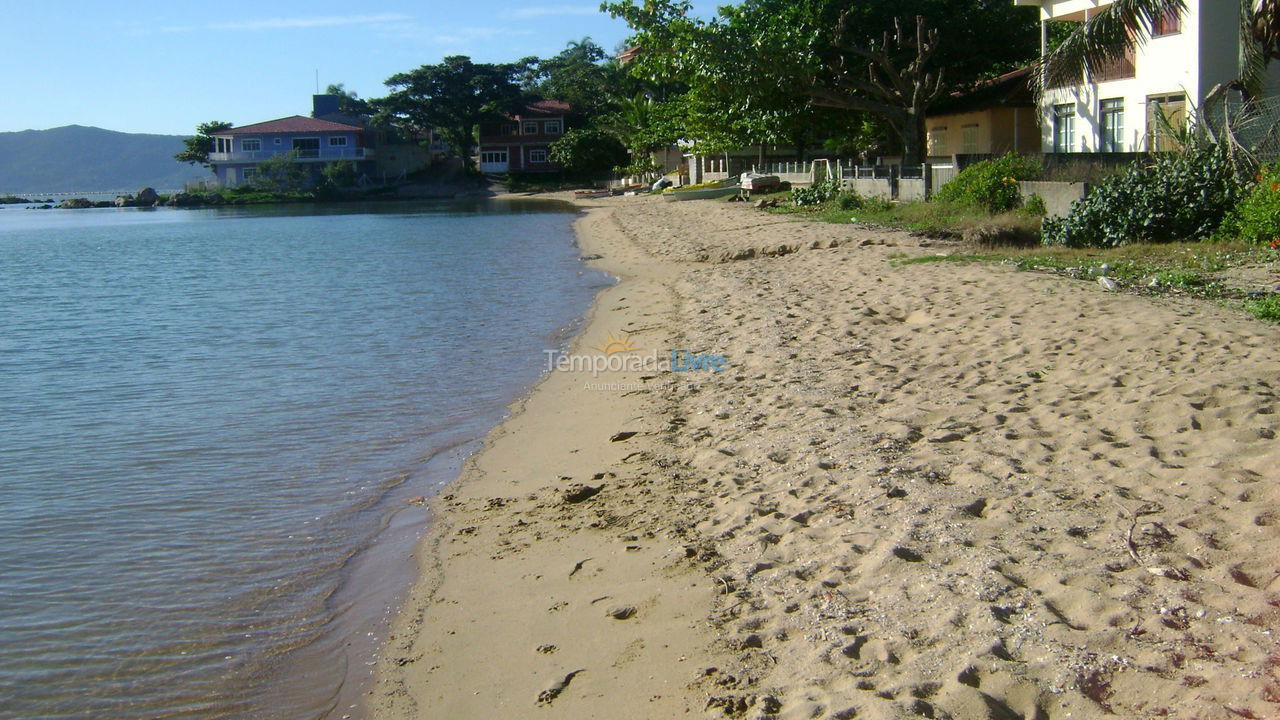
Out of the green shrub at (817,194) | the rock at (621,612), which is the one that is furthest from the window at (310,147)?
the rock at (621,612)

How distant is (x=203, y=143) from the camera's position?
88.1 m

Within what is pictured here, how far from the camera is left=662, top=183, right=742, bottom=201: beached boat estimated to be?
4469cm

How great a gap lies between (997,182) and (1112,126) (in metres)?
7.76

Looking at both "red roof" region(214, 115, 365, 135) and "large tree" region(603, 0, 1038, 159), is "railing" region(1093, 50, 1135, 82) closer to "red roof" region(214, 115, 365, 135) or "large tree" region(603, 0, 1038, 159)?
→ "large tree" region(603, 0, 1038, 159)

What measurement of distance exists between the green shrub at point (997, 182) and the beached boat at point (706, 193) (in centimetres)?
2236

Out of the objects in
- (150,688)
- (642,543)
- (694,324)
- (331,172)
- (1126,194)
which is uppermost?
(331,172)

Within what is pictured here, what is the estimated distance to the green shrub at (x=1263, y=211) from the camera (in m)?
13.3

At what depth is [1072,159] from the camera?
21625mm

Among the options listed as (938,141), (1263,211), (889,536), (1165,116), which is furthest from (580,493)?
(938,141)

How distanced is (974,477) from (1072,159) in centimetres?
1751

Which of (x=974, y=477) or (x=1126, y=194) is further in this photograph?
(x=1126, y=194)

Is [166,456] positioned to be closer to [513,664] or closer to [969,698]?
[513,664]

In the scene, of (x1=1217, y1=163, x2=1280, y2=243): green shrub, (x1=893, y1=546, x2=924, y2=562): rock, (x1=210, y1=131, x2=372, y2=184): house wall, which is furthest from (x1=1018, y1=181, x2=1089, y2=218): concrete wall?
(x1=210, y1=131, x2=372, y2=184): house wall

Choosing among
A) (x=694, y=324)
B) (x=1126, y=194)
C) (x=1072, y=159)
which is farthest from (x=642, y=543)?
(x=1072, y=159)
